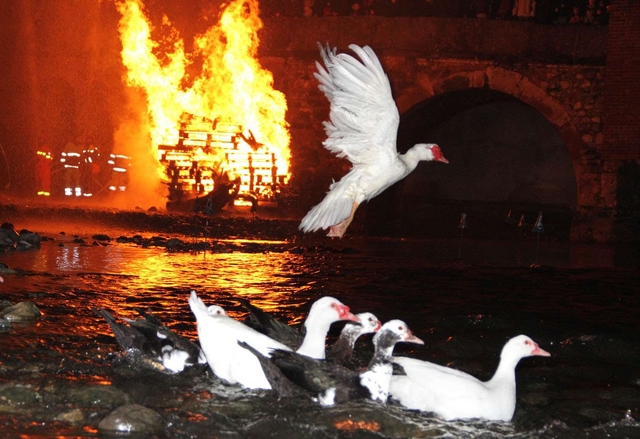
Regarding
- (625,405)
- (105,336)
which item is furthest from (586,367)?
(105,336)

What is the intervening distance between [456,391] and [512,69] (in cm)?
1484

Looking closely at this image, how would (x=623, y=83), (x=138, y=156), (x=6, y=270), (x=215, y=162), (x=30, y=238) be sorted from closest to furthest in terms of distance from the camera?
(x=6, y=270) < (x=30, y=238) < (x=623, y=83) < (x=215, y=162) < (x=138, y=156)

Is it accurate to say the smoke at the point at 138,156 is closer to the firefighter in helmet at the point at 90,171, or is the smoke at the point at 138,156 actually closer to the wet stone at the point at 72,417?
the firefighter in helmet at the point at 90,171

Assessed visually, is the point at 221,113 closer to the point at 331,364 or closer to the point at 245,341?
the point at 245,341

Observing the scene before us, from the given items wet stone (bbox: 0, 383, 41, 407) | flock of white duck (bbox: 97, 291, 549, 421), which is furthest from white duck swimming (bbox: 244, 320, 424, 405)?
wet stone (bbox: 0, 383, 41, 407)

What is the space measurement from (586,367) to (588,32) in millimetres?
13217

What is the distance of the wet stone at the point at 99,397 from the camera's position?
6.21 metres

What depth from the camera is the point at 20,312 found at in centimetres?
854

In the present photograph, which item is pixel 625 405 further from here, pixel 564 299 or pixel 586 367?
pixel 564 299

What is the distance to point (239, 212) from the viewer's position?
20906 millimetres

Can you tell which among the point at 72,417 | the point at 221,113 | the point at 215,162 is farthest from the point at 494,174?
the point at 72,417

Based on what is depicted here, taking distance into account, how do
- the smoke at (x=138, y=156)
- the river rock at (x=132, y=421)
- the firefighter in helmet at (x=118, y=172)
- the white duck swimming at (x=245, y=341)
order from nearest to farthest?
the river rock at (x=132, y=421) → the white duck swimming at (x=245, y=341) → the smoke at (x=138, y=156) → the firefighter in helmet at (x=118, y=172)

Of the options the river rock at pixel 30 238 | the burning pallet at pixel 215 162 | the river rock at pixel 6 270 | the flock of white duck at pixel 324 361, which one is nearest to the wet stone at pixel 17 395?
the flock of white duck at pixel 324 361

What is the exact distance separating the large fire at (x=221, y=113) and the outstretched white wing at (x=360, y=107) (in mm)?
11048
